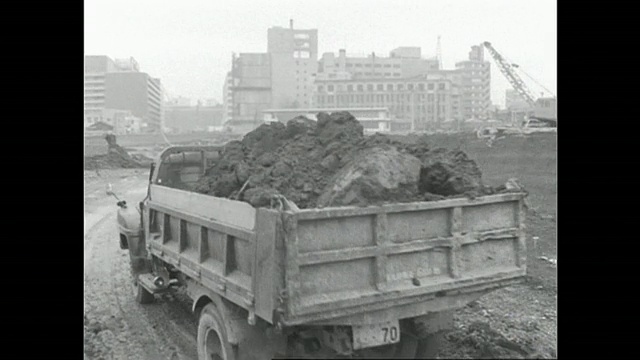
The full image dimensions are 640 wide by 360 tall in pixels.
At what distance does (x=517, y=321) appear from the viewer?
A: 6.46 meters

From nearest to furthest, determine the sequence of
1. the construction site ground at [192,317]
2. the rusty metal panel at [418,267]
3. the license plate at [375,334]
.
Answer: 1. the license plate at [375,334]
2. the rusty metal panel at [418,267]
3. the construction site ground at [192,317]

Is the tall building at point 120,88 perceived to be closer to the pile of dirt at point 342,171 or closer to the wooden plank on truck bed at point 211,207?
the wooden plank on truck bed at point 211,207

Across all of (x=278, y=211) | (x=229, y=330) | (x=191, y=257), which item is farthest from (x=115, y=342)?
(x=278, y=211)

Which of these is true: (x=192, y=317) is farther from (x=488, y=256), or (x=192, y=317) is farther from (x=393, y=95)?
A: (x=393, y=95)

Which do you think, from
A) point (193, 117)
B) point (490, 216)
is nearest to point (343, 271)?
point (490, 216)

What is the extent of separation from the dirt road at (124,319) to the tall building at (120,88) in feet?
222

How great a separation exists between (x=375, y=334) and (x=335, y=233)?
799 millimetres

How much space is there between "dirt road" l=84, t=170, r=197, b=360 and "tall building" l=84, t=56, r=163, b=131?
67.6 m

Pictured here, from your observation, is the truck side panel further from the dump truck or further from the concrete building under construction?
the concrete building under construction

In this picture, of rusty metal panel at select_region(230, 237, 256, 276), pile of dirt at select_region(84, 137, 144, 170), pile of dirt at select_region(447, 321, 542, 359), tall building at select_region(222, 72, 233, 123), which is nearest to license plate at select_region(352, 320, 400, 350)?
rusty metal panel at select_region(230, 237, 256, 276)

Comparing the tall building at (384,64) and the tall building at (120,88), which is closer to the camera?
the tall building at (120,88)

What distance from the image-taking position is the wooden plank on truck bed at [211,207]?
161 inches

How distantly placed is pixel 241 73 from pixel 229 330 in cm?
9030

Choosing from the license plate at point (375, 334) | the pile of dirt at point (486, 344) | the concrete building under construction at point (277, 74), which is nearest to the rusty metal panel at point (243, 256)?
the license plate at point (375, 334)
